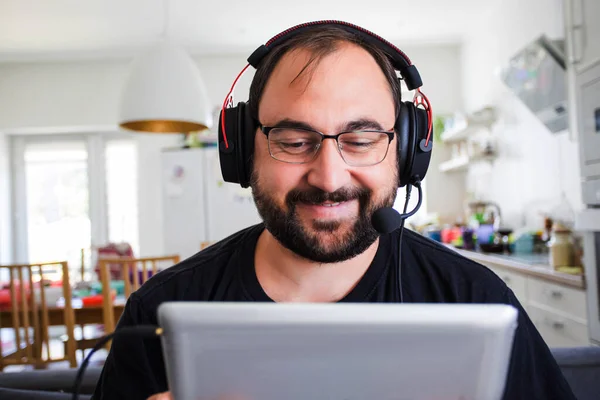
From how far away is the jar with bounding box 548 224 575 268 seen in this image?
2.34 m

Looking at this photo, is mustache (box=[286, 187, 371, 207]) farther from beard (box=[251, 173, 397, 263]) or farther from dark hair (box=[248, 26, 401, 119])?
dark hair (box=[248, 26, 401, 119])

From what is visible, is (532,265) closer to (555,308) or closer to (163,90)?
(555,308)

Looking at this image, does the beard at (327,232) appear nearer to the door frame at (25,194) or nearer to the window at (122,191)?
the window at (122,191)

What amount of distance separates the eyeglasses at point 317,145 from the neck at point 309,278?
169mm

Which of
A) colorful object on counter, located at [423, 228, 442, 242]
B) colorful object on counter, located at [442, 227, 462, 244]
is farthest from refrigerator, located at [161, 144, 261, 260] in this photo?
colorful object on counter, located at [442, 227, 462, 244]

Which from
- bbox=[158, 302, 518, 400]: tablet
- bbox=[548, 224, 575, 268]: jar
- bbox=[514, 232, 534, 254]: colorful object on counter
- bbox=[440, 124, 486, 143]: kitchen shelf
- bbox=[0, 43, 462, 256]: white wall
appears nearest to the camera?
bbox=[158, 302, 518, 400]: tablet

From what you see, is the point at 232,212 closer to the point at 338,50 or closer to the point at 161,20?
the point at 161,20

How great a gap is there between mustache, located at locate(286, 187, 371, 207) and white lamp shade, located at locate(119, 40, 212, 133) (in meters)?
1.88

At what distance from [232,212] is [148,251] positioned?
1.34 metres

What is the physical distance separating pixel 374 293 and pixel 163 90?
201 centimetres

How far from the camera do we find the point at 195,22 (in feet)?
14.2

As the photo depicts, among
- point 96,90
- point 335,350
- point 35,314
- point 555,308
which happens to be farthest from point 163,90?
point 96,90

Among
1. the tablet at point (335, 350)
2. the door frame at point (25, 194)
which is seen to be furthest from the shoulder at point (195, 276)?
the door frame at point (25, 194)

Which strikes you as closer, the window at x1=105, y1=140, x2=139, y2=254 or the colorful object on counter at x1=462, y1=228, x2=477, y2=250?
the colorful object on counter at x1=462, y1=228, x2=477, y2=250
